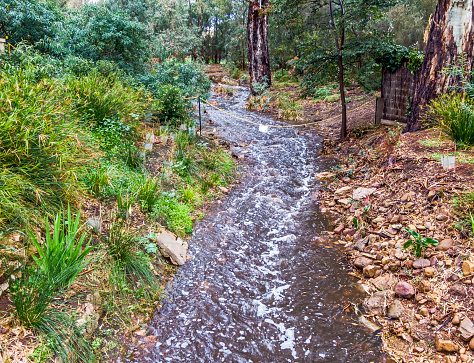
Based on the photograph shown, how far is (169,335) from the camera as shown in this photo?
10.3ft

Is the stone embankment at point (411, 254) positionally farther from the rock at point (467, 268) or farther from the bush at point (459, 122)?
the bush at point (459, 122)

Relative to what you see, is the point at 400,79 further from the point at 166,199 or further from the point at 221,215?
the point at 166,199

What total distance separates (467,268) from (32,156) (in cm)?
470

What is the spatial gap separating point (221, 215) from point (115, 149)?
214 cm

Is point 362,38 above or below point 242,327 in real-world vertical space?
above

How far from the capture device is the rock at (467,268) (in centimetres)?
314

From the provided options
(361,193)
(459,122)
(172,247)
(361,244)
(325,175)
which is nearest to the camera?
(172,247)

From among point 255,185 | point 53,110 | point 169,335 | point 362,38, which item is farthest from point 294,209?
point 362,38

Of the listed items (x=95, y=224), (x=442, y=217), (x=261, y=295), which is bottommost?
(x=261, y=295)

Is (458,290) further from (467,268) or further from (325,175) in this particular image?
(325,175)

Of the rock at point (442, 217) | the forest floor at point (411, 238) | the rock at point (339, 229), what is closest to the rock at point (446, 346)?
the forest floor at point (411, 238)

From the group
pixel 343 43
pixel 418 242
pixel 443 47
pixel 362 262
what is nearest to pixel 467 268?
pixel 418 242

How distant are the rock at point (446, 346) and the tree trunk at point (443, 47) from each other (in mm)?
4686

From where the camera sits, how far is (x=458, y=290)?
10.1ft
